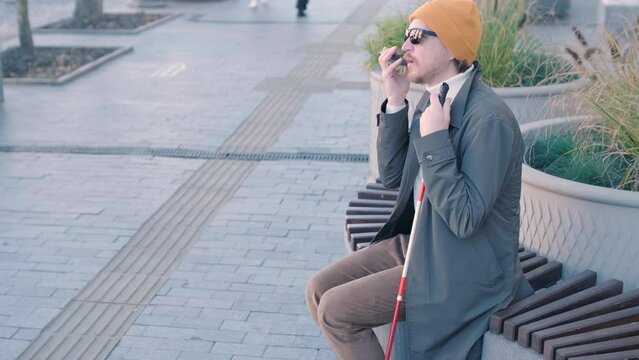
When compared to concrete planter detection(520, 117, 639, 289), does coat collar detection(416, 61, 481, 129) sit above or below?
above

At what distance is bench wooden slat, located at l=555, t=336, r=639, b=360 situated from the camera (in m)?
3.38

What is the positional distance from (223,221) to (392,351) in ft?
9.47

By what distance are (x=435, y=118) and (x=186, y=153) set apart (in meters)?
5.07

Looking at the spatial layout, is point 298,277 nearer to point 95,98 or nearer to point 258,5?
point 95,98

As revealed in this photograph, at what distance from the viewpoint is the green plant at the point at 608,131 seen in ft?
14.3

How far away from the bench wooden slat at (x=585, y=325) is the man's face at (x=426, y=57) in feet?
3.29

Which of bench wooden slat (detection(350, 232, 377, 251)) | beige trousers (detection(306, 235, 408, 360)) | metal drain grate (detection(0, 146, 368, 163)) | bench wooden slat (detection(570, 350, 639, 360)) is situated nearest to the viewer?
bench wooden slat (detection(570, 350, 639, 360))

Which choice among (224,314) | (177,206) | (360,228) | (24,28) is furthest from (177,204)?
(24,28)

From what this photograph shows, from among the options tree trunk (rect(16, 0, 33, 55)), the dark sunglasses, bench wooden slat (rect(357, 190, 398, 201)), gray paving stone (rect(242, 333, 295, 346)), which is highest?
the dark sunglasses

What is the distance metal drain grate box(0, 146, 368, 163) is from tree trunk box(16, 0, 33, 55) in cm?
395

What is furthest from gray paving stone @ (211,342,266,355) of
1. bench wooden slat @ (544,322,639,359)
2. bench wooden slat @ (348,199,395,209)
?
bench wooden slat @ (544,322,639,359)

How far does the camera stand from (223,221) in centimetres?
673

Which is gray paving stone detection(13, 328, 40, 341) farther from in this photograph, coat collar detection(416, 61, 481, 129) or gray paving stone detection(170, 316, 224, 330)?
coat collar detection(416, 61, 481, 129)

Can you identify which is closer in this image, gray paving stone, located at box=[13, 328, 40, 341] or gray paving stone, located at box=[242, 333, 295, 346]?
gray paving stone, located at box=[242, 333, 295, 346]
